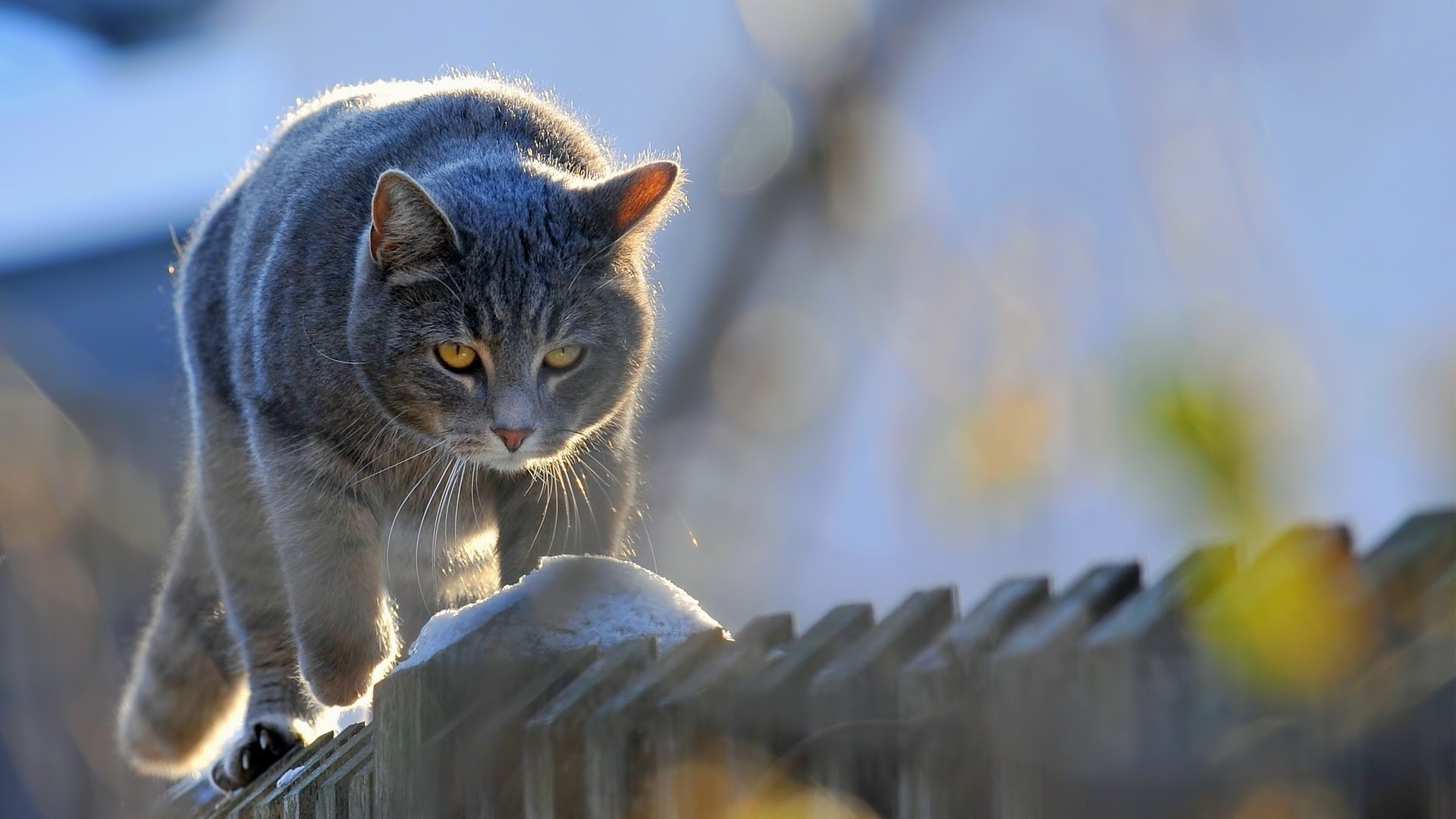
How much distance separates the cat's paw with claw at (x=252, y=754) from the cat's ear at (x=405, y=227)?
1.13 m

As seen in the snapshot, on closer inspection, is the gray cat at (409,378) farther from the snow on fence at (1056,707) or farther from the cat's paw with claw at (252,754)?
the snow on fence at (1056,707)

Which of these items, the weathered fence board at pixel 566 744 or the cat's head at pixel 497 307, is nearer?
the weathered fence board at pixel 566 744

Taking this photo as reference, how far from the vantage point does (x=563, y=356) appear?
9.68 feet

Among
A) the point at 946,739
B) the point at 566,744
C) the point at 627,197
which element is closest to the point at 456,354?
the point at 627,197

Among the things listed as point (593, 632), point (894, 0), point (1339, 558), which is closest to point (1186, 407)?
point (894, 0)

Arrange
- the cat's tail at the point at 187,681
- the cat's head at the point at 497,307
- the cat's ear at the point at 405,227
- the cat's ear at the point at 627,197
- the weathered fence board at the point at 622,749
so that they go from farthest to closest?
the cat's tail at the point at 187,681 < the cat's ear at the point at 627,197 < the cat's head at the point at 497,307 < the cat's ear at the point at 405,227 < the weathered fence board at the point at 622,749

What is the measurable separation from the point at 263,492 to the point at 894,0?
139 inches

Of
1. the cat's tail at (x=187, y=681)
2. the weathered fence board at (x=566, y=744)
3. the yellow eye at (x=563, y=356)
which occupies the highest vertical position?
the yellow eye at (x=563, y=356)

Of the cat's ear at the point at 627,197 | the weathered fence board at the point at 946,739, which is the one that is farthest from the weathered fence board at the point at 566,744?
the cat's ear at the point at 627,197

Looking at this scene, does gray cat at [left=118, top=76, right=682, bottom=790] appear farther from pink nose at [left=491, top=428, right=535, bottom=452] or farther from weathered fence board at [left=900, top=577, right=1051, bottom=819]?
weathered fence board at [left=900, top=577, right=1051, bottom=819]

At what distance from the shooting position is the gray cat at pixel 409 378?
2.85 meters

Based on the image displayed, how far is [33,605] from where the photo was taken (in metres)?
7.29

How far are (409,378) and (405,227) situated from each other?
31 cm

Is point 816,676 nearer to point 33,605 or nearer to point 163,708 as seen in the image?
point 163,708
